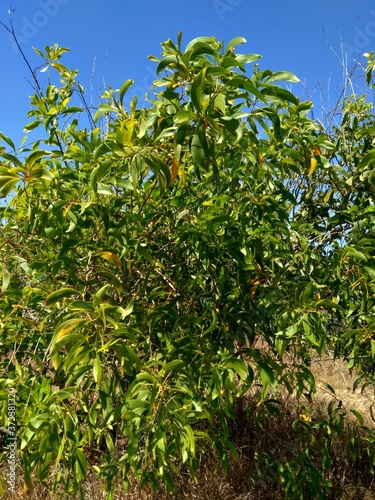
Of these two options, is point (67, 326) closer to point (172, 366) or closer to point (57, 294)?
point (57, 294)

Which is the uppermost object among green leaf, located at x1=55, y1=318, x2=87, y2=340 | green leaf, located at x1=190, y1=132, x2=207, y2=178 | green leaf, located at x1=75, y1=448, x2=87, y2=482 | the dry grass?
green leaf, located at x1=190, y1=132, x2=207, y2=178

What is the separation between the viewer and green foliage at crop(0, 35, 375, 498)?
4.22 feet

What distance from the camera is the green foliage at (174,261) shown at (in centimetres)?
129

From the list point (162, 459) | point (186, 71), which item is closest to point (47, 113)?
point (186, 71)

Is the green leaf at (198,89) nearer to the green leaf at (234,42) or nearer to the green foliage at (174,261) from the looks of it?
the green foliage at (174,261)

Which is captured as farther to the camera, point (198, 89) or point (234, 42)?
point (234, 42)

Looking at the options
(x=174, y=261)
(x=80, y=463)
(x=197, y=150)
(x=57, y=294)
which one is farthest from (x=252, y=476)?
(x=197, y=150)

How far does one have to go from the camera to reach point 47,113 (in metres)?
1.82

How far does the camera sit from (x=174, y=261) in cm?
205

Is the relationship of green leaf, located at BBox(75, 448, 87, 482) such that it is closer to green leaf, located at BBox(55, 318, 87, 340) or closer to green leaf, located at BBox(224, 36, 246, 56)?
green leaf, located at BBox(55, 318, 87, 340)

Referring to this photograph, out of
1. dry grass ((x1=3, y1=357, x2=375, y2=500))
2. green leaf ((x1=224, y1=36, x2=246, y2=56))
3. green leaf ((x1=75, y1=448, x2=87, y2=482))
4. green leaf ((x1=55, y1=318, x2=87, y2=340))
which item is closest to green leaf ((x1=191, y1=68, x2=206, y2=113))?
green leaf ((x1=224, y1=36, x2=246, y2=56))

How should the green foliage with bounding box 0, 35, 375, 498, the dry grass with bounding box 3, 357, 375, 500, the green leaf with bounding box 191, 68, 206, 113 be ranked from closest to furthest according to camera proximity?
the green leaf with bounding box 191, 68, 206, 113
the green foliage with bounding box 0, 35, 375, 498
the dry grass with bounding box 3, 357, 375, 500

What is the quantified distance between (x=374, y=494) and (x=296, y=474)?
0.84m

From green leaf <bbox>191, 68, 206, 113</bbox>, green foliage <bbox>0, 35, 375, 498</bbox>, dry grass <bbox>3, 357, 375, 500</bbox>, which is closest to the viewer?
green leaf <bbox>191, 68, 206, 113</bbox>
